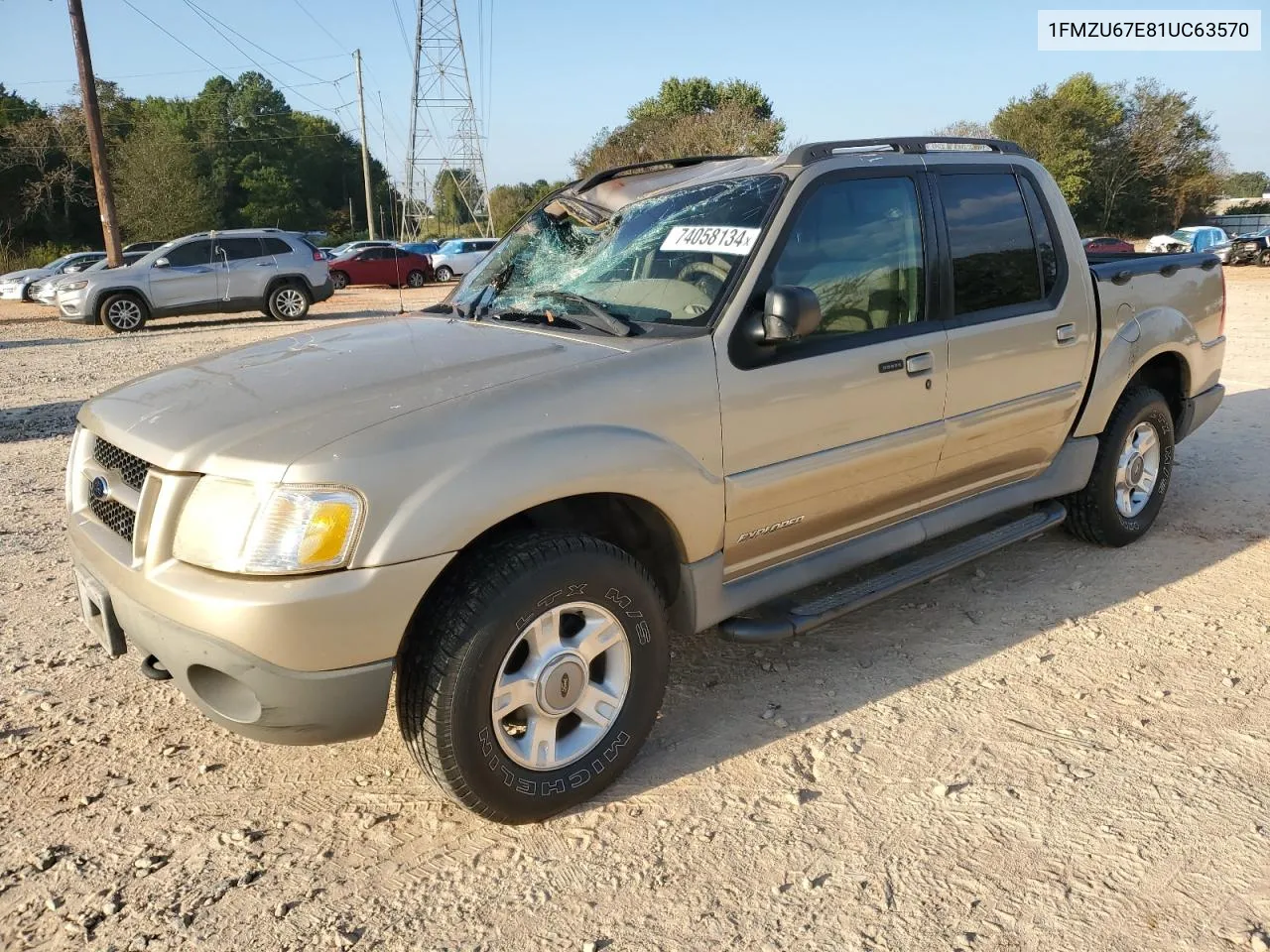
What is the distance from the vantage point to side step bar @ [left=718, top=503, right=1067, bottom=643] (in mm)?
3273

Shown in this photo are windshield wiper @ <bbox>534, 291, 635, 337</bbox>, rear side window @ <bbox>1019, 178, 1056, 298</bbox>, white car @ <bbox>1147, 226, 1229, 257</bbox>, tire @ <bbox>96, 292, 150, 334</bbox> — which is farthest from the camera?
white car @ <bbox>1147, 226, 1229, 257</bbox>

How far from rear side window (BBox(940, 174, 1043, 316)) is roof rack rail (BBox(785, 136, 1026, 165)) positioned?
18 cm

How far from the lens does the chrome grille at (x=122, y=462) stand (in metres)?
2.76

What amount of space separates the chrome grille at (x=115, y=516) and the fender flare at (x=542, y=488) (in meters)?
0.82

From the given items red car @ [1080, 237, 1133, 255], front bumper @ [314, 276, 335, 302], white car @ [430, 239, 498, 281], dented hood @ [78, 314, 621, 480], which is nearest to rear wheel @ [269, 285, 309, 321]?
front bumper @ [314, 276, 335, 302]

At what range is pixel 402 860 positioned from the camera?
2688mm

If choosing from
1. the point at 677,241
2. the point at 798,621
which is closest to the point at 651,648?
the point at 798,621

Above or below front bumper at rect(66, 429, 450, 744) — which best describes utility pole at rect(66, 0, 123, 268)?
above

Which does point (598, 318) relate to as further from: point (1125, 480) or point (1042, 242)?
point (1125, 480)

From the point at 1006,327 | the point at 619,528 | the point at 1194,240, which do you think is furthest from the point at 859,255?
the point at 1194,240

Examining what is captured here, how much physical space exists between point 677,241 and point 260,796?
2.31 meters

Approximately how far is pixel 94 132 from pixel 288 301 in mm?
7856

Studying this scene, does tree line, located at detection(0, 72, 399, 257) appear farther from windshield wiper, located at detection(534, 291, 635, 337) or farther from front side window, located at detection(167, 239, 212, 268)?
windshield wiper, located at detection(534, 291, 635, 337)

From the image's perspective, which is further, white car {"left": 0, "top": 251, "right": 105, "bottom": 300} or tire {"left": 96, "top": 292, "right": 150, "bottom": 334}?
white car {"left": 0, "top": 251, "right": 105, "bottom": 300}
